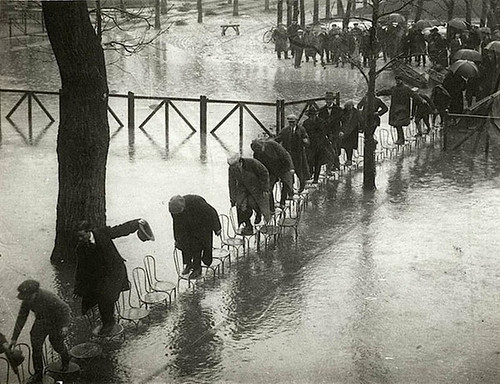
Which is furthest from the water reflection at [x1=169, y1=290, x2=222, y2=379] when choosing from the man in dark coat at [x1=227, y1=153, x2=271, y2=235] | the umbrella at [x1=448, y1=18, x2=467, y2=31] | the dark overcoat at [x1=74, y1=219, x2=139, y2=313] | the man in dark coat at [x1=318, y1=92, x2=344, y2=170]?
the umbrella at [x1=448, y1=18, x2=467, y2=31]

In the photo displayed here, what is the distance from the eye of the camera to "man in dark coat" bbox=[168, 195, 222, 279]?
10.8 meters

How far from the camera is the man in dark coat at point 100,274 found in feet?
30.5

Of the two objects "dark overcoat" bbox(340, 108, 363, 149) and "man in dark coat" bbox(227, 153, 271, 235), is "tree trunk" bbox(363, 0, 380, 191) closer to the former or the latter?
"dark overcoat" bbox(340, 108, 363, 149)

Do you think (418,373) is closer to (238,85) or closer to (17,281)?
(17,281)

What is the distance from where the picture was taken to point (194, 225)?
1082 centimetres

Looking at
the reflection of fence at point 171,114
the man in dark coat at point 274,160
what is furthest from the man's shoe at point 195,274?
the reflection of fence at point 171,114

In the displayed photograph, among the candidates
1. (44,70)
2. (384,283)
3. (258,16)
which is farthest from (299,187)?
(258,16)

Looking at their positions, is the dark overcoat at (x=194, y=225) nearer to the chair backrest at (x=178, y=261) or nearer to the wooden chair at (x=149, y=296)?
the chair backrest at (x=178, y=261)

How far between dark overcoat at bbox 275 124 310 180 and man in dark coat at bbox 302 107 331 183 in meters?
0.78

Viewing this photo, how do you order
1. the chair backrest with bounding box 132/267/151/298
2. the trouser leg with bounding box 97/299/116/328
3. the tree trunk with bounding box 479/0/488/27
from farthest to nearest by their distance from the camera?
1. the tree trunk with bounding box 479/0/488/27
2. the chair backrest with bounding box 132/267/151/298
3. the trouser leg with bounding box 97/299/116/328

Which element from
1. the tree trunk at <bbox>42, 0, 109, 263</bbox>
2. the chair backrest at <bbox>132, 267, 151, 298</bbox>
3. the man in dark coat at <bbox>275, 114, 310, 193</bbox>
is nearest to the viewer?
the chair backrest at <bbox>132, 267, 151, 298</bbox>

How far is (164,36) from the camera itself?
136ft

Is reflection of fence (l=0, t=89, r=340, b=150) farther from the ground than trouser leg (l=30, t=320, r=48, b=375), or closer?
farther from the ground

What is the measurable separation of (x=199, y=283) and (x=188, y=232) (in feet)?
2.37
